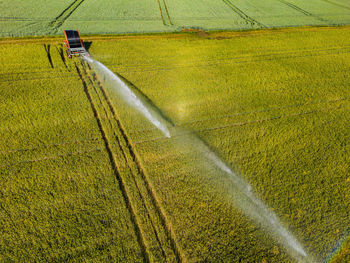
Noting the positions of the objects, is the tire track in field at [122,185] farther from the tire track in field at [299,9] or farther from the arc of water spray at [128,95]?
the tire track in field at [299,9]

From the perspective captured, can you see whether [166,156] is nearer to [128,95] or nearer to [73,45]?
[128,95]

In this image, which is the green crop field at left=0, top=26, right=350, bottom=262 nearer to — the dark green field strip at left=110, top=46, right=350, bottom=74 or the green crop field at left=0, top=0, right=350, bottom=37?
the dark green field strip at left=110, top=46, right=350, bottom=74

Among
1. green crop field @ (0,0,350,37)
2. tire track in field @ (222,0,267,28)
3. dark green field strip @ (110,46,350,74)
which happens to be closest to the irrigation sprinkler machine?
dark green field strip @ (110,46,350,74)

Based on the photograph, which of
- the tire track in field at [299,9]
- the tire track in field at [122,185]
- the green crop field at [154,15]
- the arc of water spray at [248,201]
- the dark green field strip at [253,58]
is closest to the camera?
the tire track in field at [122,185]

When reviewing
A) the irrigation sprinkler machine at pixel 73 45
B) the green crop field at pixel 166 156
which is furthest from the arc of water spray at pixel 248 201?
the irrigation sprinkler machine at pixel 73 45

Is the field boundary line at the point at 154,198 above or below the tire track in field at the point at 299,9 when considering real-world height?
below

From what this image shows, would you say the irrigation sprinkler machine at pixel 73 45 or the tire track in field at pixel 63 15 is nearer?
the irrigation sprinkler machine at pixel 73 45

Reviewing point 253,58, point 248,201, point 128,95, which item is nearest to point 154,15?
point 253,58
